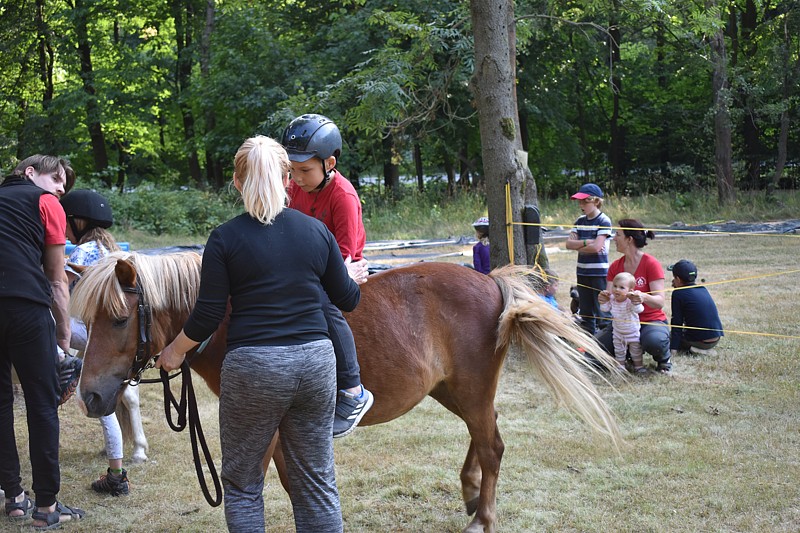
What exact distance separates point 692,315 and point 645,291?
621 mm

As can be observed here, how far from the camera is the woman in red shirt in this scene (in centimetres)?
686

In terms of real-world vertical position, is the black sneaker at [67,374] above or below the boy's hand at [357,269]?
below

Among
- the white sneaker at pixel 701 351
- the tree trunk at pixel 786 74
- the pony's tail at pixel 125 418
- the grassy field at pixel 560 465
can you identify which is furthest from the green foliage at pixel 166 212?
the tree trunk at pixel 786 74

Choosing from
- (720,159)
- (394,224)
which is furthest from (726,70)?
(394,224)

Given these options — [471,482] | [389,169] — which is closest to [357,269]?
[471,482]

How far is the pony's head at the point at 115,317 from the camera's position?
3184 mm

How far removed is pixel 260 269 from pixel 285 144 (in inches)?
41.6

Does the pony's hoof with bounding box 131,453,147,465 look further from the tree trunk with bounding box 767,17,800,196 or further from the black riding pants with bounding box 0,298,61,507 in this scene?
the tree trunk with bounding box 767,17,800,196

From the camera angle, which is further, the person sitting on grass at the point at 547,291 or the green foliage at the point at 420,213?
the green foliage at the point at 420,213

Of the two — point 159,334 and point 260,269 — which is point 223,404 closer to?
point 260,269

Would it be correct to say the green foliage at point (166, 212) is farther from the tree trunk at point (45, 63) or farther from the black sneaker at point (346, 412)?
the black sneaker at point (346, 412)

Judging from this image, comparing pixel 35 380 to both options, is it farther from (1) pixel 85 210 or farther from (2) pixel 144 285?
(2) pixel 144 285

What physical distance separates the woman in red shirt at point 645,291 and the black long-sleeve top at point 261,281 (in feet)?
15.8

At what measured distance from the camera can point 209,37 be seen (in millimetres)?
25406
